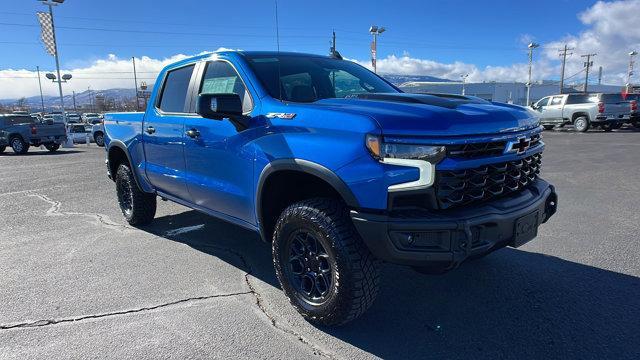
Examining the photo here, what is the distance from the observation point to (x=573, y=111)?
21.8 meters

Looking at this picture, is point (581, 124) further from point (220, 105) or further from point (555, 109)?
point (220, 105)

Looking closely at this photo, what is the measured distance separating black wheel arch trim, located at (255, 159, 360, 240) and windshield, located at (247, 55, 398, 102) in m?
0.59

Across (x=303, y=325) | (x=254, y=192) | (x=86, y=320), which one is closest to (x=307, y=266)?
(x=303, y=325)

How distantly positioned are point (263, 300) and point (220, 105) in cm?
151

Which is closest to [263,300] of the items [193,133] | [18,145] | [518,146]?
[193,133]

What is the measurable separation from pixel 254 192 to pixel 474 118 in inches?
63.6

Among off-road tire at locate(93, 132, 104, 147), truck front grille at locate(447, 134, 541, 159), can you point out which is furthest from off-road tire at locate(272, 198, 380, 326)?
off-road tire at locate(93, 132, 104, 147)

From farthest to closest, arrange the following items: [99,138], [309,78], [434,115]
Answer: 1. [99,138]
2. [309,78]
3. [434,115]

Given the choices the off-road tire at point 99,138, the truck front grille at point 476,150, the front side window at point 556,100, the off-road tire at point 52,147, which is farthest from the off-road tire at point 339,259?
the off-road tire at point 99,138

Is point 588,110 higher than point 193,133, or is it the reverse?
point 193,133

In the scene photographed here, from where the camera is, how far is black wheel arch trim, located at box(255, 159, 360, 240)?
104 inches

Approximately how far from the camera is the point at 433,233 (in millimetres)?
2488

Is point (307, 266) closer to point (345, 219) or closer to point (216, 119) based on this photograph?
point (345, 219)

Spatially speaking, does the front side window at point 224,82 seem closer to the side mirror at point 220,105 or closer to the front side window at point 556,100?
the side mirror at point 220,105
